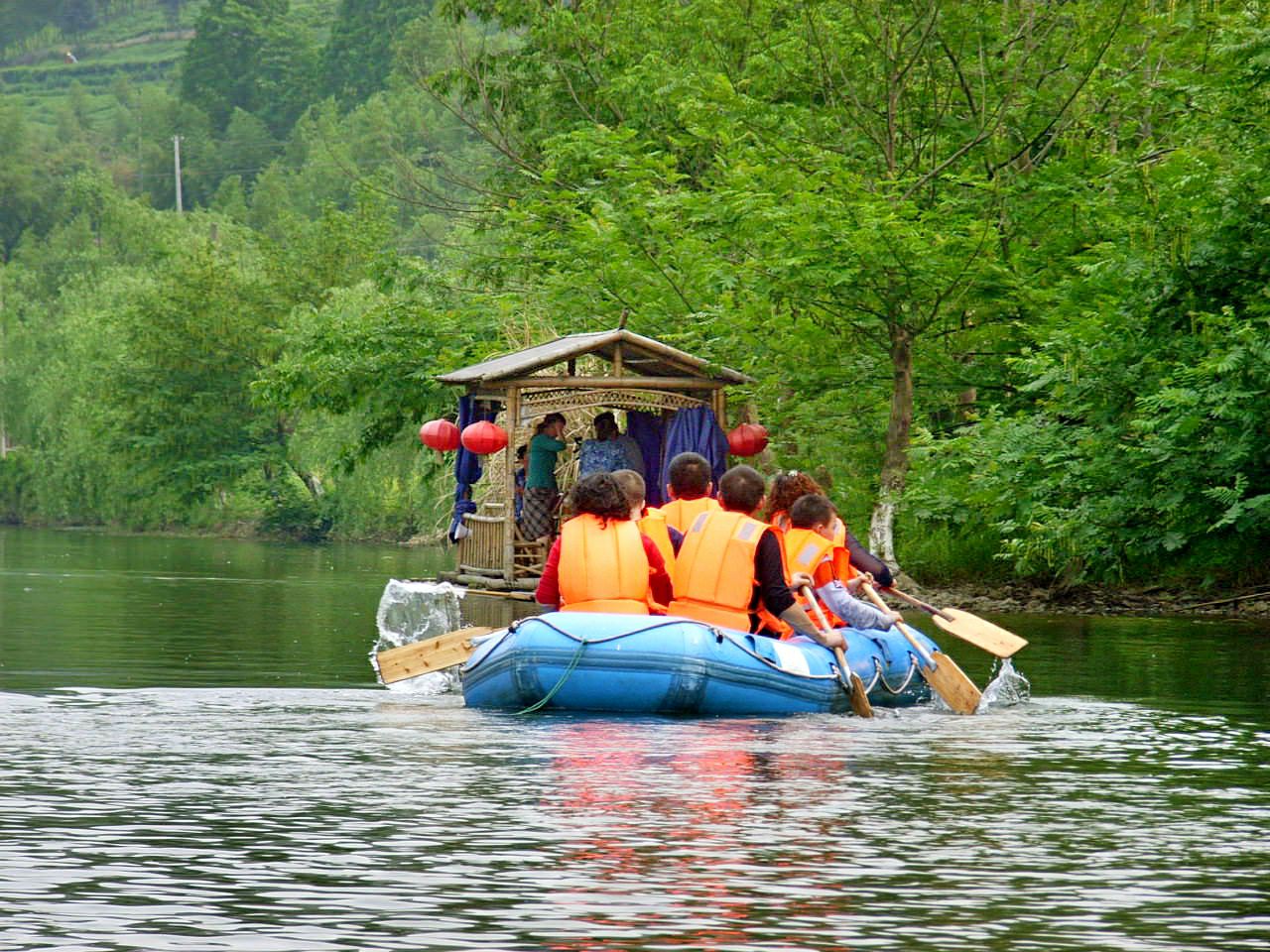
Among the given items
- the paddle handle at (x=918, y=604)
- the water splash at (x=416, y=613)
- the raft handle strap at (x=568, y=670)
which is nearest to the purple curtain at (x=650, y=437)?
the water splash at (x=416, y=613)

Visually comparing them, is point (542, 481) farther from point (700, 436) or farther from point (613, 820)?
point (613, 820)

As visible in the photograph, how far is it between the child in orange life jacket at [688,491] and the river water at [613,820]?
1986 millimetres

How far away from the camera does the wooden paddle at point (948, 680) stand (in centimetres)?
1534

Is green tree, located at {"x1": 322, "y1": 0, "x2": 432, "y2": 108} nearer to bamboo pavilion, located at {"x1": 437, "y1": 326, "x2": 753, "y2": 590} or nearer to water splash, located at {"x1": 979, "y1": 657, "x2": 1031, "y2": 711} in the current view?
bamboo pavilion, located at {"x1": 437, "y1": 326, "x2": 753, "y2": 590}

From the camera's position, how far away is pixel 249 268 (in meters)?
68.4

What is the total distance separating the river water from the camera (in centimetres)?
797

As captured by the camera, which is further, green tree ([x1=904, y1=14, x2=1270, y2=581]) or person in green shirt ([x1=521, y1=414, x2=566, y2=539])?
person in green shirt ([x1=521, y1=414, x2=566, y2=539])

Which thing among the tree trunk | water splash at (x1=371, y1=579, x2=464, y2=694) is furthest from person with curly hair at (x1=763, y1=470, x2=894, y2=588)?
the tree trunk

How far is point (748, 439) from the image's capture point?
2536cm

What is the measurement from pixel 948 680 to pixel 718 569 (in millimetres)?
1966

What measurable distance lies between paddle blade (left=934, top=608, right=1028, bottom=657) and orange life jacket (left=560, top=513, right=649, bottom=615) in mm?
2759

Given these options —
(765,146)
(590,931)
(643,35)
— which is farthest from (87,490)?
(590,931)

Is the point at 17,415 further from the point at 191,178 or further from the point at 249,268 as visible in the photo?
the point at 191,178

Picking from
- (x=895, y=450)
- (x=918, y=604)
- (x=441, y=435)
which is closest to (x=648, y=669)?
(x=918, y=604)
